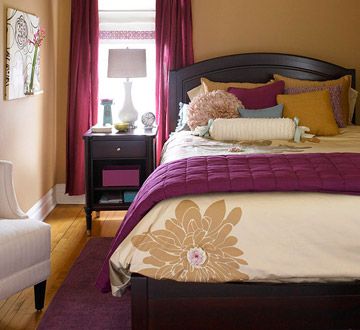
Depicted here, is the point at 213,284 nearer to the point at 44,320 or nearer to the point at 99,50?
the point at 44,320

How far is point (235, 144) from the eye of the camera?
384 cm

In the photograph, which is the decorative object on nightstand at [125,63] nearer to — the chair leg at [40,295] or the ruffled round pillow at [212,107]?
the ruffled round pillow at [212,107]

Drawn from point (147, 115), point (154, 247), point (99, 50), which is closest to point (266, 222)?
point (154, 247)

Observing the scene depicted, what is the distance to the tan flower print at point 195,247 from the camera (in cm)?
252

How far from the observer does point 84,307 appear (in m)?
3.11

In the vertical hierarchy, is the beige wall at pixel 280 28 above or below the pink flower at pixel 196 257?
above

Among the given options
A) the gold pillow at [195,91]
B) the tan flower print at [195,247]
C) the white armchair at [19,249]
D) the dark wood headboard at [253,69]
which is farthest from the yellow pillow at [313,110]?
the white armchair at [19,249]

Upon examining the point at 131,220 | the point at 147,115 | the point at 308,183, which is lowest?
the point at 131,220

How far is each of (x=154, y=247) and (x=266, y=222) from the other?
48 cm

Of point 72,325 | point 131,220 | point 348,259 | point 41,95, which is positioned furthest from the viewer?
point 41,95

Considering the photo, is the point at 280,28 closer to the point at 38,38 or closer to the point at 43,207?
the point at 38,38

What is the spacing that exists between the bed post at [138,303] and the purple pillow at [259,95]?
227 cm

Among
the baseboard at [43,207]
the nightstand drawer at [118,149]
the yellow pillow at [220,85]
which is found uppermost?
the yellow pillow at [220,85]

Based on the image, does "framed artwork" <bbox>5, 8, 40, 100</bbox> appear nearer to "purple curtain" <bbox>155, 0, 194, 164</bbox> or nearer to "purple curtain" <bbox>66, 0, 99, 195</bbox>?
"purple curtain" <bbox>66, 0, 99, 195</bbox>
